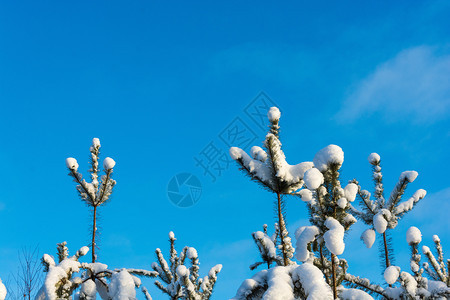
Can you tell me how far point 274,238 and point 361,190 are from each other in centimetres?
268

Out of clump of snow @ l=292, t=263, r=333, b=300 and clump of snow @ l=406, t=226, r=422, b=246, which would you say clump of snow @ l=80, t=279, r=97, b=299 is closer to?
clump of snow @ l=292, t=263, r=333, b=300

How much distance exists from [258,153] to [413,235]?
2652mm

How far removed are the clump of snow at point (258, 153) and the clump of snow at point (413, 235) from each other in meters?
2.46

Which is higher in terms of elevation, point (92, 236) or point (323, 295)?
point (92, 236)

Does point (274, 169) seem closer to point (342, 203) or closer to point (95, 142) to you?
point (342, 203)

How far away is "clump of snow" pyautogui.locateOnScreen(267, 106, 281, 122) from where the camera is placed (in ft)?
22.3

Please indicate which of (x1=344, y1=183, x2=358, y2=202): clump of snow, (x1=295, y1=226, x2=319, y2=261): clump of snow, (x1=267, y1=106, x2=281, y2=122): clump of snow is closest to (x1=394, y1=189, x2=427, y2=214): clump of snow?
(x1=267, y1=106, x2=281, y2=122): clump of snow

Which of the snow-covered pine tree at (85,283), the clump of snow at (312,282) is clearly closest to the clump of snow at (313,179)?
the clump of snow at (312,282)

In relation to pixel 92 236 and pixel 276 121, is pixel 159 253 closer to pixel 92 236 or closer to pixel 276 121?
pixel 92 236

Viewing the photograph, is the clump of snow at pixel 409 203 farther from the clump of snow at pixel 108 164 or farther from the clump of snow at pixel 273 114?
the clump of snow at pixel 108 164

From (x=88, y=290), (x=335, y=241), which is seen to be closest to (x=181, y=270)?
(x=88, y=290)

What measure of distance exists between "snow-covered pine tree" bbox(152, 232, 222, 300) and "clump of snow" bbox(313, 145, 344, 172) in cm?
284

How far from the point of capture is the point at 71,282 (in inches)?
176

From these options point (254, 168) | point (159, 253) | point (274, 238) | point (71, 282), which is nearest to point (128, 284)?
point (71, 282)
